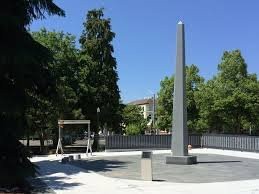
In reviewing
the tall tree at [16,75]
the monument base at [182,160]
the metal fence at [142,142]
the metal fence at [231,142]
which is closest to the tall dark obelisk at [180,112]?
the monument base at [182,160]

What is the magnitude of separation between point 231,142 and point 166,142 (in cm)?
541

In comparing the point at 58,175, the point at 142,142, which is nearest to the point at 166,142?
the point at 142,142

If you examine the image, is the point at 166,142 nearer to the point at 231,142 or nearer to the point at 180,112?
the point at 231,142

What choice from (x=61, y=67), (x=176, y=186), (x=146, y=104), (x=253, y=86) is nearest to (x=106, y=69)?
(x=61, y=67)

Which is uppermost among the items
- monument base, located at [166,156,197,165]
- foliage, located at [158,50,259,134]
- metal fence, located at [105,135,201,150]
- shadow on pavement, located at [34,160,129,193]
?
foliage, located at [158,50,259,134]

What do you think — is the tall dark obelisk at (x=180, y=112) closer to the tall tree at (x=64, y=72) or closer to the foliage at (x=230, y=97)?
the tall tree at (x=64, y=72)

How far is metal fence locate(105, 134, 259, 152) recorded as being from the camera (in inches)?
1446

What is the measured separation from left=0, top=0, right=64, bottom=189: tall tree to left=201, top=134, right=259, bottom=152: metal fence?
2209 cm

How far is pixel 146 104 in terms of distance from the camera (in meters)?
158

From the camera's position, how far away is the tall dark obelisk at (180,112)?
26266 millimetres

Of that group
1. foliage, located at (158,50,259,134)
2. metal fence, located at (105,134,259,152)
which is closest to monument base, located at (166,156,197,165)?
metal fence, located at (105,134,259,152)

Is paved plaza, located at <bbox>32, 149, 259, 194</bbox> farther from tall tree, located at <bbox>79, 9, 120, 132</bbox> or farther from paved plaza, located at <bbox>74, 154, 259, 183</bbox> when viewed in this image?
tall tree, located at <bbox>79, 9, 120, 132</bbox>

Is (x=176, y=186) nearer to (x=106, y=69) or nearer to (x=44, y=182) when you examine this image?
→ (x=44, y=182)

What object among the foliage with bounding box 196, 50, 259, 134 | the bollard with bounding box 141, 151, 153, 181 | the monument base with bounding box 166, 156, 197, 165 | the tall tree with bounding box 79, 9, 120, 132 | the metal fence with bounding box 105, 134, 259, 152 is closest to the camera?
the bollard with bounding box 141, 151, 153, 181
